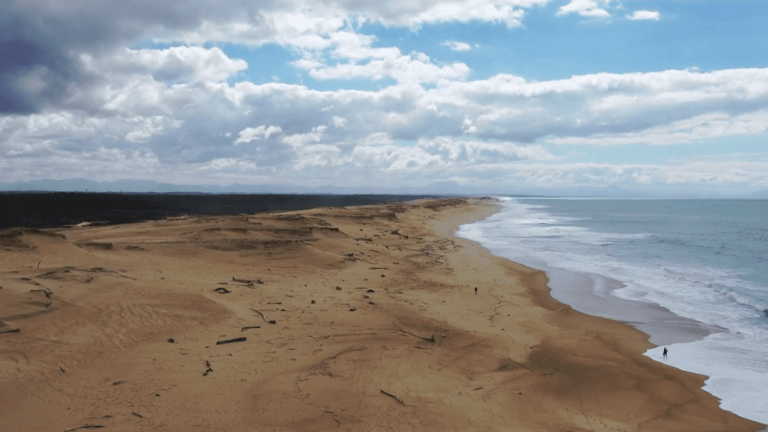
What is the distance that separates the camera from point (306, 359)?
746 centimetres

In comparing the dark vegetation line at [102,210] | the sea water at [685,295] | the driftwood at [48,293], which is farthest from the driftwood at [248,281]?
the dark vegetation line at [102,210]

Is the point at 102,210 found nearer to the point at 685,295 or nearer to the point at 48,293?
the point at 48,293

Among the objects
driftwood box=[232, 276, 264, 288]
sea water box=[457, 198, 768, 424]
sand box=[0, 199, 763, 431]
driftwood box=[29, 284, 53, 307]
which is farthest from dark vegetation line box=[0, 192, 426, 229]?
sea water box=[457, 198, 768, 424]

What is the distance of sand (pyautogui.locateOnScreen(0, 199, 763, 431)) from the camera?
5793 millimetres

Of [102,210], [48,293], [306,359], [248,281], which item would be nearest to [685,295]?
[306,359]

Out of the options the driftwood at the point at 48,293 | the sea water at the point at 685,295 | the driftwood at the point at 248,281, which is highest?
the driftwood at the point at 48,293

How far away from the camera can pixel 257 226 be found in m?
20.8

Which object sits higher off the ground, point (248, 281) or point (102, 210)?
point (102, 210)

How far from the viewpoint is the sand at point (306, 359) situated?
19.0 ft

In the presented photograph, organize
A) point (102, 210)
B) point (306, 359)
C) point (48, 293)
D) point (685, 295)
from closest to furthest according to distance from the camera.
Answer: point (306, 359) → point (48, 293) → point (685, 295) → point (102, 210)

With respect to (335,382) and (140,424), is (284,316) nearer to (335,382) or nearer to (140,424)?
(335,382)

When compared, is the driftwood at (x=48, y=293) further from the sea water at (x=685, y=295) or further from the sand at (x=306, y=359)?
the sea water at (x=685, y=295)

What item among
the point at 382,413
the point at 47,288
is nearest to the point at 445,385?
the point at 382,413

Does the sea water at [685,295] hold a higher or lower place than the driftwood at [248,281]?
lower
